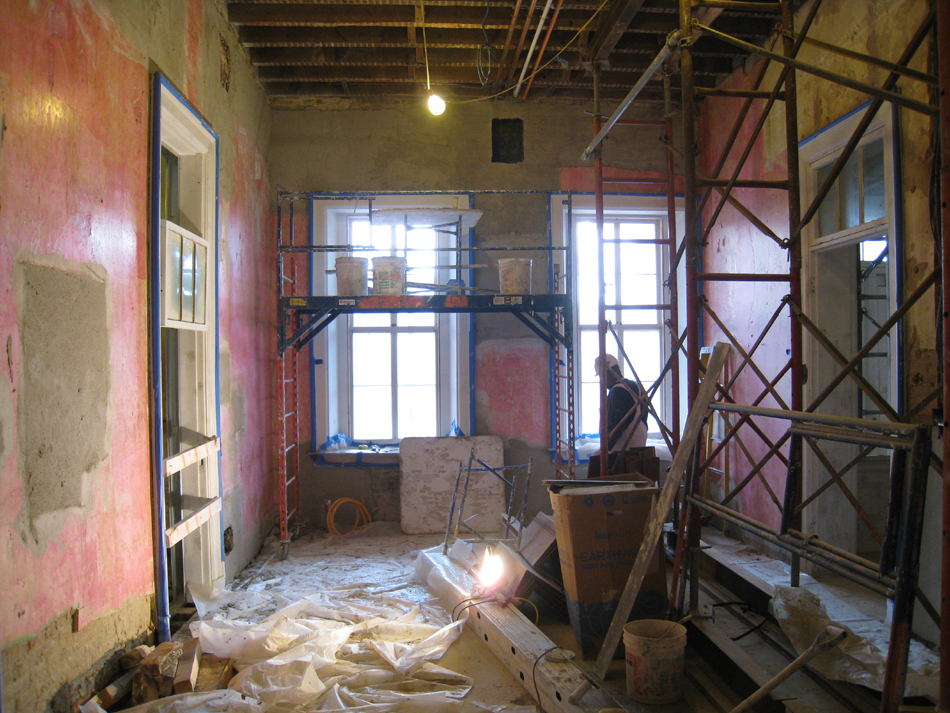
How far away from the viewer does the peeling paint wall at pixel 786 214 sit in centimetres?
345

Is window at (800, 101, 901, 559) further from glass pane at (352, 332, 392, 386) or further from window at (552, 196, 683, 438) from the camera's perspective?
glass pane at (352, 332, 392, 386)

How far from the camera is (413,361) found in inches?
253

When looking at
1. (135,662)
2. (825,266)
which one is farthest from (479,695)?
(825,266)

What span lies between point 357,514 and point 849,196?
497 cm

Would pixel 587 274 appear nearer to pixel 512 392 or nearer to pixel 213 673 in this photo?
pixel 512 392

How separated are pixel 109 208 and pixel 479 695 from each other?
2973mm

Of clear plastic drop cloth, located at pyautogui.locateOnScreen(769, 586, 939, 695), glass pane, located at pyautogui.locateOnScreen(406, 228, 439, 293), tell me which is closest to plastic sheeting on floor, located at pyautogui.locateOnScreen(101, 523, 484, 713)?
clear plastic drop cloth, located at pyautogui.locateOnScreen(769, 586, 939, 695)

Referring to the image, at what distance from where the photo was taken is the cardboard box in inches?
123

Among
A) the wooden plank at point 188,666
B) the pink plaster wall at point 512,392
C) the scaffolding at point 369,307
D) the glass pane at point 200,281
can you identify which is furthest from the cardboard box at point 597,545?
the pink plaster wall at point 512,392

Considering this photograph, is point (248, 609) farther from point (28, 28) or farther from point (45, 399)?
point (28, 28)

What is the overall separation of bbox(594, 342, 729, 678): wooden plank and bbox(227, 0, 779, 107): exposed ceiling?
2569 mm

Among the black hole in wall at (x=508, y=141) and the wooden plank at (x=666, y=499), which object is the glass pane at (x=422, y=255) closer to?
the black hole in wall at (x=508, y=141)

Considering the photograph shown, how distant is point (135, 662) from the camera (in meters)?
2.87

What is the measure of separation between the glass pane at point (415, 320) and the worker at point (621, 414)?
2301 millimetres
